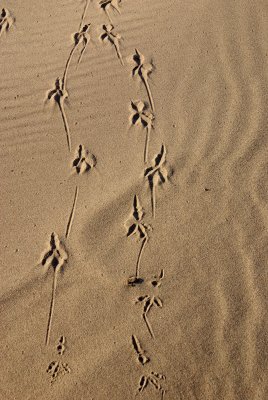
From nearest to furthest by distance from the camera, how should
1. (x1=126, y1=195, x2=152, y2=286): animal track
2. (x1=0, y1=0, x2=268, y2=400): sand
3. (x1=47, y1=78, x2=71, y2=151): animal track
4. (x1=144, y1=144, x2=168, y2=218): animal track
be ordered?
(x1=0, y1=0, x2=268, y2=400): sand
(x1=126, y1=195, x2=152, y2=286): animal track
(x1=144, y1=144, x2=168, y2=218): animal track
(x1=47, y1=78, x2=71, y2=151): animal track

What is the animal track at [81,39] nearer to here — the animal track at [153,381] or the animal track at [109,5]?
the animal track at [109,5]

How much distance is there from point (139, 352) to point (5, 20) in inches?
156

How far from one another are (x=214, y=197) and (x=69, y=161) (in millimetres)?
1335

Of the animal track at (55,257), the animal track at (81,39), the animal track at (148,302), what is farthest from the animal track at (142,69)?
the animal track at (148,302)

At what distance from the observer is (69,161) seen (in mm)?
4691

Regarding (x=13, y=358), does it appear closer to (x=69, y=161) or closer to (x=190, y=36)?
(x=69, y=161)

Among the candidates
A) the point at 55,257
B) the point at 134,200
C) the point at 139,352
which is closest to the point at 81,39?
the point at 134,200

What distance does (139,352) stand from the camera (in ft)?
12.5

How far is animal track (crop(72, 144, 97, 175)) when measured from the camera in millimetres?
4629

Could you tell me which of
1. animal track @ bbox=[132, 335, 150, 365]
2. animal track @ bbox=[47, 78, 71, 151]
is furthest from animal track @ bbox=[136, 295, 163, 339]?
animal track @ bbox=[47, 78, 71, 151]

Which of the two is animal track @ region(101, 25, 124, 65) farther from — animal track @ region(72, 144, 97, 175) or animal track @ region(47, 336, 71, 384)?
animal track @ region(47, 336, 71, 384)

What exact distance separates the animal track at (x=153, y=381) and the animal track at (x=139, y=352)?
0.10m

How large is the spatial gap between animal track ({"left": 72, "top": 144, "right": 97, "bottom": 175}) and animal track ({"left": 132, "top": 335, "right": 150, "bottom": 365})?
157 centimetres

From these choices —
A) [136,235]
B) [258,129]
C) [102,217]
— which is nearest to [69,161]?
[102,217]
